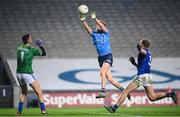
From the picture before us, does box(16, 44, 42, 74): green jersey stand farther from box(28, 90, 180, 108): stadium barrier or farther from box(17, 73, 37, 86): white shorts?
box(28, 90, 180, 108): stadium barrier

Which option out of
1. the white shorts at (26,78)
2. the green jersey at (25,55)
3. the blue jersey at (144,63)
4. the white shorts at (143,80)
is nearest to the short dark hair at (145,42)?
the blue jersey at (144,63)

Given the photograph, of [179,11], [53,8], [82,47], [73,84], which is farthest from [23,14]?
[179,11]

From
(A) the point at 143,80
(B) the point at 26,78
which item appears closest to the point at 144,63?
(A) the point at 143,80

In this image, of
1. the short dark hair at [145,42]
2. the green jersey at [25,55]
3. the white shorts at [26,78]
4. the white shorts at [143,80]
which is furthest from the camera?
the green jersey at [25,55]

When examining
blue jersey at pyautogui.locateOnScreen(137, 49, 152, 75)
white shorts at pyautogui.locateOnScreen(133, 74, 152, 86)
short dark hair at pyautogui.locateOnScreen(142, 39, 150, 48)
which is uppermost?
short dark hair at pyautogui.locateOnScreen(142, 39, 150, 48)

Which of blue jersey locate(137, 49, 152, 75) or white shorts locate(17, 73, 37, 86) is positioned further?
white shorts locate(17, 73, 37, 86)

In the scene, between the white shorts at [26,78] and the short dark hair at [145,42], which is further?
the white shorts at [26,78]

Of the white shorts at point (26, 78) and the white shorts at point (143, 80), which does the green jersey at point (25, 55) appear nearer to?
the white shorts at point (26, 78)

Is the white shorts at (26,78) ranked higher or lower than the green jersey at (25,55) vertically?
lower

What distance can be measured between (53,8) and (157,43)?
17.4ft

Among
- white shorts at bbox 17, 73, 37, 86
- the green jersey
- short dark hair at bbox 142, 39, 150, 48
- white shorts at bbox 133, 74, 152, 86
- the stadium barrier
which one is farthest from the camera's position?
the stadium barrier

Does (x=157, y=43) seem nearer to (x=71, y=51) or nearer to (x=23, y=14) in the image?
(x=71, y=51)

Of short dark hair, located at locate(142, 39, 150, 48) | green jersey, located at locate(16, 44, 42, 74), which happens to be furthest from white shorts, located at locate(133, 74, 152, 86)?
green jersey, located at locate(16, 44, 42, 74)

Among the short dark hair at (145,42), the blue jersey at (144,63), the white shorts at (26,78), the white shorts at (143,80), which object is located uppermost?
the short dark hair at (145,42)
